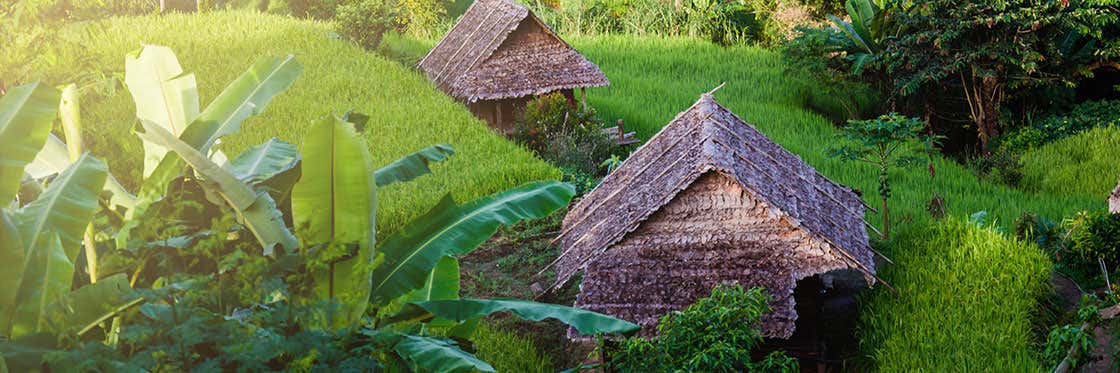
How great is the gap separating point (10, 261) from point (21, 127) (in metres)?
0.50

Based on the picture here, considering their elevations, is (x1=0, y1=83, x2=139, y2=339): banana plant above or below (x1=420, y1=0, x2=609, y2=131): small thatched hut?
above

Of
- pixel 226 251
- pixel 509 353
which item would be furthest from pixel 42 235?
pixel 509 353

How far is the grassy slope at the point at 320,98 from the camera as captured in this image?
11.8m

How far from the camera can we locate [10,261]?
173 inches

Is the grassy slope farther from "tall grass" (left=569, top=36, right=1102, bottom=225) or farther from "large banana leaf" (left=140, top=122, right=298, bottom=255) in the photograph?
"large banana leaf" (left=140, top=122, right=298, bottom=255)

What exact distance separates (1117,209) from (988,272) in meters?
2.59

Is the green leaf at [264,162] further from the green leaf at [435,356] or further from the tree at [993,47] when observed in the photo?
the tree at [993,47]

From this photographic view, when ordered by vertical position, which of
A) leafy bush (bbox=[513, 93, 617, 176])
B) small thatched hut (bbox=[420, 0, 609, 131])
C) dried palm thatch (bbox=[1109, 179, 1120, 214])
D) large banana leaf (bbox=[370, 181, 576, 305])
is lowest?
leafy bush (bbox=[513, 93, 617, 176])

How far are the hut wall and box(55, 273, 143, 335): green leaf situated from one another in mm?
3707

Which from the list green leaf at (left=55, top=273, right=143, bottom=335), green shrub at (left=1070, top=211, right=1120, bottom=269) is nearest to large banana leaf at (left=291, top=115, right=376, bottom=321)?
green leaf at (left=55, top=273, right=143, bottom=335)

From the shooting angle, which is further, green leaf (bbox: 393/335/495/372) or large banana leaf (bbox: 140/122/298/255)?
large banana leaf (bbox: 140/122/298/255)

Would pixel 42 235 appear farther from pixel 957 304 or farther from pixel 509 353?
pixel 957 304

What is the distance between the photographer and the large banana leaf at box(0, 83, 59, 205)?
4488mm

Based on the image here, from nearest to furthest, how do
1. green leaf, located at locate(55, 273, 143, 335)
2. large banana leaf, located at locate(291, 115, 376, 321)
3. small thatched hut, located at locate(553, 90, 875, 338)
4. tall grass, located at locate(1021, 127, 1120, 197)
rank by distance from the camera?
green leaf, located at locate(55, 273, 143, 335) → large banana leaf, located at locate(291, 115, 376, 321) → small thatched hut, located at locate(553, 90, 875, 338) → tall grass, located at locate(1021, 127, 1120, 197)
